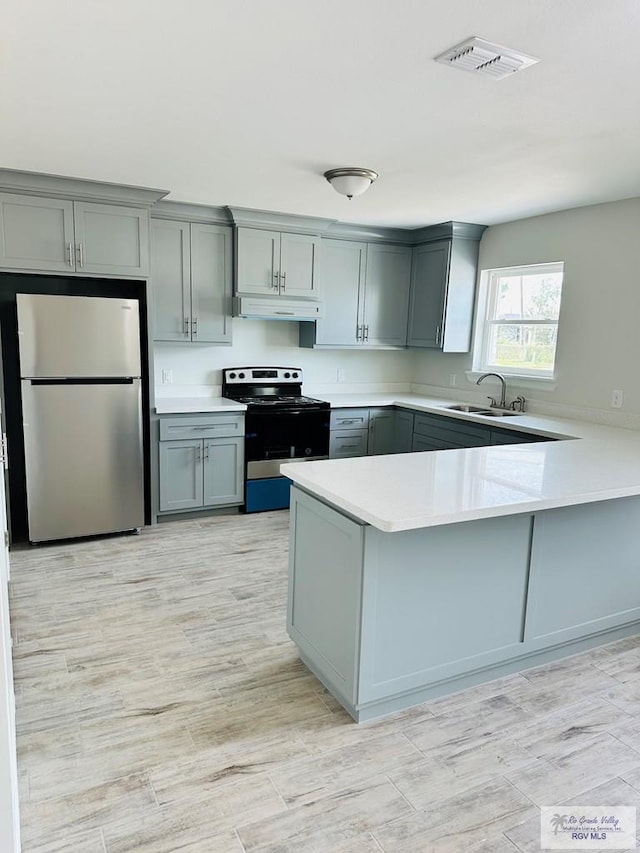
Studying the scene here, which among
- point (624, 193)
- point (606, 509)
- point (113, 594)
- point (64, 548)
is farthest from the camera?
point (64, 548)

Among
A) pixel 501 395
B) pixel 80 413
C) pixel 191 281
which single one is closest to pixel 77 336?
pixel 80 413

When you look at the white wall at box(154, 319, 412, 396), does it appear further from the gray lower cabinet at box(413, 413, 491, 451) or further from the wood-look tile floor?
the wood-look tile floor

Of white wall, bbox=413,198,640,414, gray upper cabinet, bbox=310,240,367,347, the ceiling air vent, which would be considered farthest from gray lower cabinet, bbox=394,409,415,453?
the ceiling air vent

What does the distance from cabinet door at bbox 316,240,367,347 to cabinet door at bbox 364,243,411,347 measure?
93 millimetres

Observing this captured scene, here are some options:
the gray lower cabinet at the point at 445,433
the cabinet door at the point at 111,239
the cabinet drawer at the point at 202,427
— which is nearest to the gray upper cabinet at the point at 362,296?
the gray lower cabinet at the point at 445,433

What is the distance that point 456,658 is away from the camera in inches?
91.7

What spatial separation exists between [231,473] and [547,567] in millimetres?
2587

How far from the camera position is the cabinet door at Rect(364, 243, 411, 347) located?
5.15 meters

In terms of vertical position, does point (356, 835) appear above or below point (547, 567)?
below

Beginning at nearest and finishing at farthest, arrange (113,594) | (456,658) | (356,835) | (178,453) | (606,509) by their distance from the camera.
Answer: (356,835) < (456,658) < (606,509) < (113,594) < (178,453)

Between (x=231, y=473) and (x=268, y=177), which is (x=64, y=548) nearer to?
(x=231, y=473)

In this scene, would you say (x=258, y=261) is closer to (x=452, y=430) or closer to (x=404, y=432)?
(x=404, y=432)

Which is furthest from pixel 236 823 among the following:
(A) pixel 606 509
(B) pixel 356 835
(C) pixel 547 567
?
(A) pixel 606 509

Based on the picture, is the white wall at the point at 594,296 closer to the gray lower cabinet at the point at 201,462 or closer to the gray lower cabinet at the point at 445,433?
the gray lower cabinet at the point at 445,433
